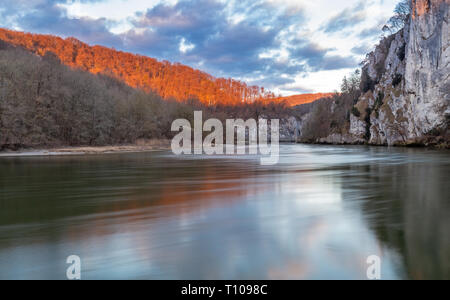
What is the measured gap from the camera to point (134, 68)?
189 m

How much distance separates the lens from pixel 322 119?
11944 centimetres

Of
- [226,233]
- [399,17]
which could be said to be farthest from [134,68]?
[226,233]

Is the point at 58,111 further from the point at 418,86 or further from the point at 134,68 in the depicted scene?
the point at 134,68

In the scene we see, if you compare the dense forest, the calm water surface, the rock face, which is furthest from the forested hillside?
the rock face

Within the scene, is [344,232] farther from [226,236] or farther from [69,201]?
[69,201]

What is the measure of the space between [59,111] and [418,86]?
187 feet

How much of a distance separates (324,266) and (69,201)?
829 centimetres

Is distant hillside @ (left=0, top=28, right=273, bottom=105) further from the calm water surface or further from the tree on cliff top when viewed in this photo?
the calm water surface

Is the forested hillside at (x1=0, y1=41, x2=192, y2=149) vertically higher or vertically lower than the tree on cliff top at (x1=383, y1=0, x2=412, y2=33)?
lower

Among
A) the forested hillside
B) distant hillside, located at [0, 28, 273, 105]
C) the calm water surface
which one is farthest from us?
distant hillside, located at [0, 28, 273, 105]

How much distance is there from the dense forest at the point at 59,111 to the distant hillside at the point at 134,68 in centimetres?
9213

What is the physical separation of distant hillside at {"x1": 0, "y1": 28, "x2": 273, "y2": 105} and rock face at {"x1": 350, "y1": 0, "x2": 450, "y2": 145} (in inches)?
4107

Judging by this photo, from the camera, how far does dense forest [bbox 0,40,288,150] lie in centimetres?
4128
